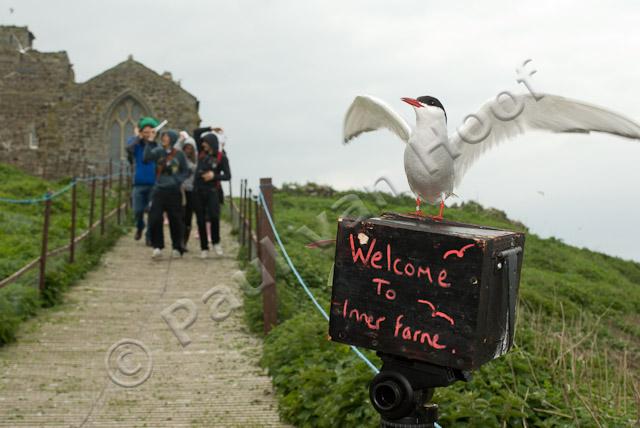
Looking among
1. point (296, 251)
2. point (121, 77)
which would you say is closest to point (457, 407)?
point (296, 251)

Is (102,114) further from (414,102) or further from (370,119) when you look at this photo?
(414,102)

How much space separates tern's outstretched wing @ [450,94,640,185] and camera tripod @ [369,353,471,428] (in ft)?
3.29

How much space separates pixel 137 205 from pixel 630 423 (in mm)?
8844

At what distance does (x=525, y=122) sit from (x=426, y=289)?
101 centimetres

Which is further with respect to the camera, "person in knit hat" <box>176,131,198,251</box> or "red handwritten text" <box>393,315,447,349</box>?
"person in knit hat" <box>176,131,198,251</box>

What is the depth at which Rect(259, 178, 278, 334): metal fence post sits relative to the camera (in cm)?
696

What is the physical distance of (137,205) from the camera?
37.6 feet

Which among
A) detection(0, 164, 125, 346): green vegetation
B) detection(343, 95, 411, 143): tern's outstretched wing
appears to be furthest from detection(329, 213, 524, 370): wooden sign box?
detection(0, 164, 125, 346): green vegetation

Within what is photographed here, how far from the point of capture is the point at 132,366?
625 cm

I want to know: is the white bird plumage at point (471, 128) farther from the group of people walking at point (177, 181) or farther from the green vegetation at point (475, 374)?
the group of people walking at point (177, 181)

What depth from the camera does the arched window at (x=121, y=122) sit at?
2502 centimetres

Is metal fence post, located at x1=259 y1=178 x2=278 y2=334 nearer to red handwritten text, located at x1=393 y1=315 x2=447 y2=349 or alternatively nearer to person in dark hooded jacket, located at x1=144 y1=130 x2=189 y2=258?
person in dark hooded jacket, located at x1=144 y1=130 x2=189 y2=258

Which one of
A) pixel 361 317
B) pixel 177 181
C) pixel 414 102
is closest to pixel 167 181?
pixel 177 181

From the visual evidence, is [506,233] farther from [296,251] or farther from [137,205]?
[137,205]
